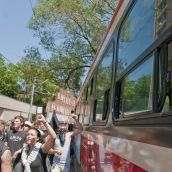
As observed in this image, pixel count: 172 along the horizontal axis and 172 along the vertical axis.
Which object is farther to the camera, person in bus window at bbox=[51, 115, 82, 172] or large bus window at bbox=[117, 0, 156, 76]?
person in bus window at bbox=[51, 115, 82, 172]

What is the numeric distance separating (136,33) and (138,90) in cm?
48

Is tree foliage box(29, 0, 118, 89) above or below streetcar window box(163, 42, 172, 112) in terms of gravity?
above

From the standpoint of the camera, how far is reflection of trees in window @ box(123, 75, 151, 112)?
307cm

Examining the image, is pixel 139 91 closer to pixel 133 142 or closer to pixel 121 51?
pixel 133 142

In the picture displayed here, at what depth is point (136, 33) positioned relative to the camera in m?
3.59

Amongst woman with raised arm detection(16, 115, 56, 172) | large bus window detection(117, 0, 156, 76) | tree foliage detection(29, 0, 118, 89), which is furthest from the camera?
tree foliage detection(29, 0, 118, 89)

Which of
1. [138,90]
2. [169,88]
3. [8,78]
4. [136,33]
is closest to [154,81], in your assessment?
[169,88]

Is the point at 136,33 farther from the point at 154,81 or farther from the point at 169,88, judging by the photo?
the point at 169,88

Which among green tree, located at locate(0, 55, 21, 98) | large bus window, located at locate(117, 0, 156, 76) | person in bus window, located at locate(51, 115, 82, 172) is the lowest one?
person in bus window, located at locate(51, 115, 82, 172)

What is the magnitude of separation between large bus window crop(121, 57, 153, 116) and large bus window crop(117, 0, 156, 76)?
0.14 meters

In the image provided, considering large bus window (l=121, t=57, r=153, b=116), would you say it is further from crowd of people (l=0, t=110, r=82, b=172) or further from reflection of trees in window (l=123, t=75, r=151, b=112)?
crowd of people (l=0, t=110, r=82, b=172)

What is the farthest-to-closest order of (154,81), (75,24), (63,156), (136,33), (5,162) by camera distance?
(75,24), (63,156), (5,162), (136,33), (154,81)

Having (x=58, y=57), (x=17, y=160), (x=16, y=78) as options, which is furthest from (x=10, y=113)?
(x=17, y=160)

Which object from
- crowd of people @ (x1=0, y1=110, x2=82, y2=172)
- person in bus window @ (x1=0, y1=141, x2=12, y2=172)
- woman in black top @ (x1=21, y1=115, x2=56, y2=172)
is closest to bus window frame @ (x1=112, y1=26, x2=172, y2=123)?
Answer: person in bus window @ (x1=0, y1=141, x2=12, y2=172)
